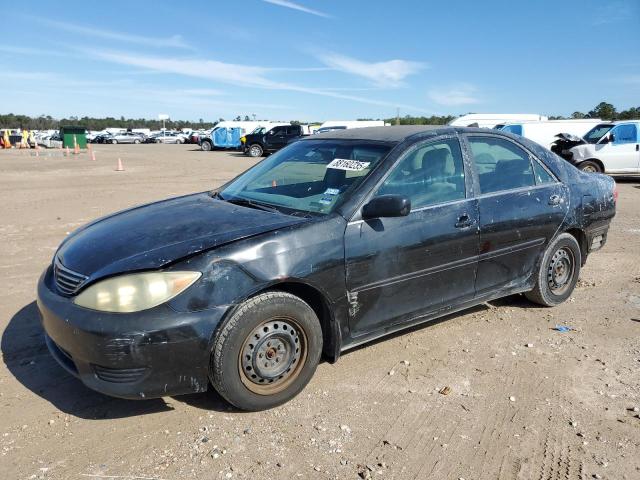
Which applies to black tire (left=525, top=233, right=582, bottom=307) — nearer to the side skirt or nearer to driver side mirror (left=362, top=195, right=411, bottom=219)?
the side skirt

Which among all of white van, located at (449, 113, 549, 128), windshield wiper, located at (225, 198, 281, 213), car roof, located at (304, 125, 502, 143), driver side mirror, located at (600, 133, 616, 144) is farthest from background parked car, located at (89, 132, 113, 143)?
windshield wiper, located at (225, 198, 281, 213)

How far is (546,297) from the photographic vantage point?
4.76 meters

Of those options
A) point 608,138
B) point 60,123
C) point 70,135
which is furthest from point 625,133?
point 60,123

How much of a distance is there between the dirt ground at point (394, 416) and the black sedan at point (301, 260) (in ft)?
0.93

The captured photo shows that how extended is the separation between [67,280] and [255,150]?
28.7 m

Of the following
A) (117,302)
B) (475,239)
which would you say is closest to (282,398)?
(117,302)

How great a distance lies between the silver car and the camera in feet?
182

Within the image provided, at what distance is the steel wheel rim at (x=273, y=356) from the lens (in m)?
2.99

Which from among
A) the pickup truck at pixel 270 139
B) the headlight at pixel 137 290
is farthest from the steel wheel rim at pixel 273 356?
the pickup truck at pixel 270 139

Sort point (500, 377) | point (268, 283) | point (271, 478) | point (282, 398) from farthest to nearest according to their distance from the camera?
point (500, 377) → point (282, 398) → point (268, 283) → point (271, 478)

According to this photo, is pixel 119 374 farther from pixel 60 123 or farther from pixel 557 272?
pixel 60 123

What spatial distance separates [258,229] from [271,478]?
136 centimetres

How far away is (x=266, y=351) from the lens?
306 centimetres

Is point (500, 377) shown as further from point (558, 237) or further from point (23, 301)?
point (23, 301)
